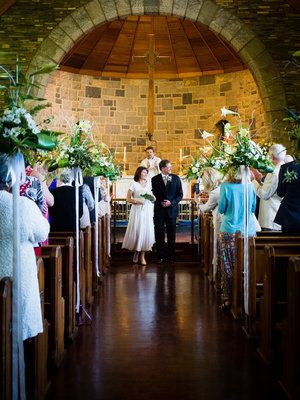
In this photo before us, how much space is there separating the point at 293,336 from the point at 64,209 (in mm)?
3216

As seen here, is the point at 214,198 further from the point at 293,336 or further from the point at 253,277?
the point at 293,336

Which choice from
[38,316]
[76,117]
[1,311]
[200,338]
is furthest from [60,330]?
[76,117]

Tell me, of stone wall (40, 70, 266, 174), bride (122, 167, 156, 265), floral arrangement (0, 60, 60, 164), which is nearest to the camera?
floral arrangement (0, 60, 60, 164)

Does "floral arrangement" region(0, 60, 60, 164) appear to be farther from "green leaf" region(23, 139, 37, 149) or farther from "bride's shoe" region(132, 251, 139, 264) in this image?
"bride's shoe" region(132, 251, 139, 264)

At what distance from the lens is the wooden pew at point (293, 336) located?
287 centimetres

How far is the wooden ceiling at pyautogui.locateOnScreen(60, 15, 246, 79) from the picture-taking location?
13.6 m

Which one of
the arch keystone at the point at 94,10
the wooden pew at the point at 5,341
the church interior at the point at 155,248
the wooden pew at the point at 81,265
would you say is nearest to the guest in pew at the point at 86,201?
the church interior at the point at 155,248

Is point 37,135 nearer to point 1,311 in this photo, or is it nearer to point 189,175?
point 1,311

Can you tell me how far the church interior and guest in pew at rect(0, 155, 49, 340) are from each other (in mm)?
232

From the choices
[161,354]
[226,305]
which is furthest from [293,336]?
[226,305]

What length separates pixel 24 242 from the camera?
9.48ft

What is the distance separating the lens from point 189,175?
856 cm

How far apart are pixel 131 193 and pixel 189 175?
1072 mm

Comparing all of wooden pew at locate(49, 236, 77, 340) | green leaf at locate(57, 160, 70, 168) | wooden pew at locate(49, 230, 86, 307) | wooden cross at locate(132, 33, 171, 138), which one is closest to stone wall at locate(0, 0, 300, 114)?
wooden cross at locate(132, 33, 171, 138)
